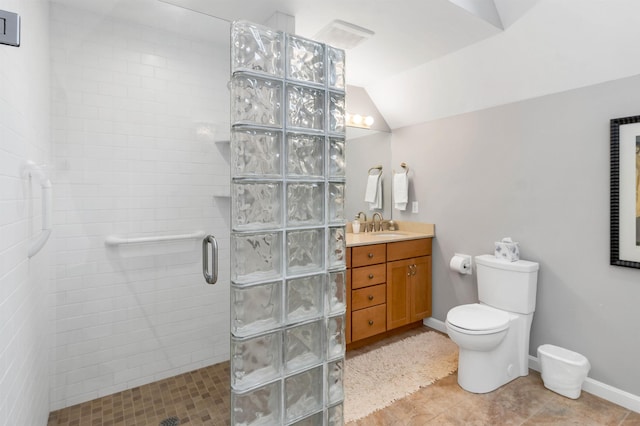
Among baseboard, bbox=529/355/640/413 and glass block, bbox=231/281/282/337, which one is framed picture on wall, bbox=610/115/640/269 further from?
glass block, bbox=231/281/282/337

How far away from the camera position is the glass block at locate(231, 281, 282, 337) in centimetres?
139

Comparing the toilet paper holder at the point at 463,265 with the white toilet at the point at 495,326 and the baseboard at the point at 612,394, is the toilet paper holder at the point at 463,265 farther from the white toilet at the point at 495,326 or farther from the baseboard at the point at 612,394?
the baseboard at the point at 612,394

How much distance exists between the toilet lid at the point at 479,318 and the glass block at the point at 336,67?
5.26 ft

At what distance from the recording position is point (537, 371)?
7.73 ft

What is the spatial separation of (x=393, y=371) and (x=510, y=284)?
102cm

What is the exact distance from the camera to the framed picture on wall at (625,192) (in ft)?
6.32

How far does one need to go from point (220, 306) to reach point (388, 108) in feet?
7.66

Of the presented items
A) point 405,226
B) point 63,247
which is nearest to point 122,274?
point 63,247

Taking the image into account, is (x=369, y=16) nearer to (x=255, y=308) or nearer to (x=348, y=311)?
(x=255, y=308)

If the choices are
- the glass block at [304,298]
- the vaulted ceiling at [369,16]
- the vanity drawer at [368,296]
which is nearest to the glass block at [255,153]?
the glass block at [304,298]

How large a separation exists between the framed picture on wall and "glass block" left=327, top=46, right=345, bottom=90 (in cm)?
170

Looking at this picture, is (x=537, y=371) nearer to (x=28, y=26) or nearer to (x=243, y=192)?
(x=243, y=192)

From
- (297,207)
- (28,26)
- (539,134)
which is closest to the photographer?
(28,26)

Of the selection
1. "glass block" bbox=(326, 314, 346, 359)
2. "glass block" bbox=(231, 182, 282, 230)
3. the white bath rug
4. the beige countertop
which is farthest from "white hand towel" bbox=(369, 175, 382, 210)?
"glass block" bbox=(231, 182, 282, 230)
